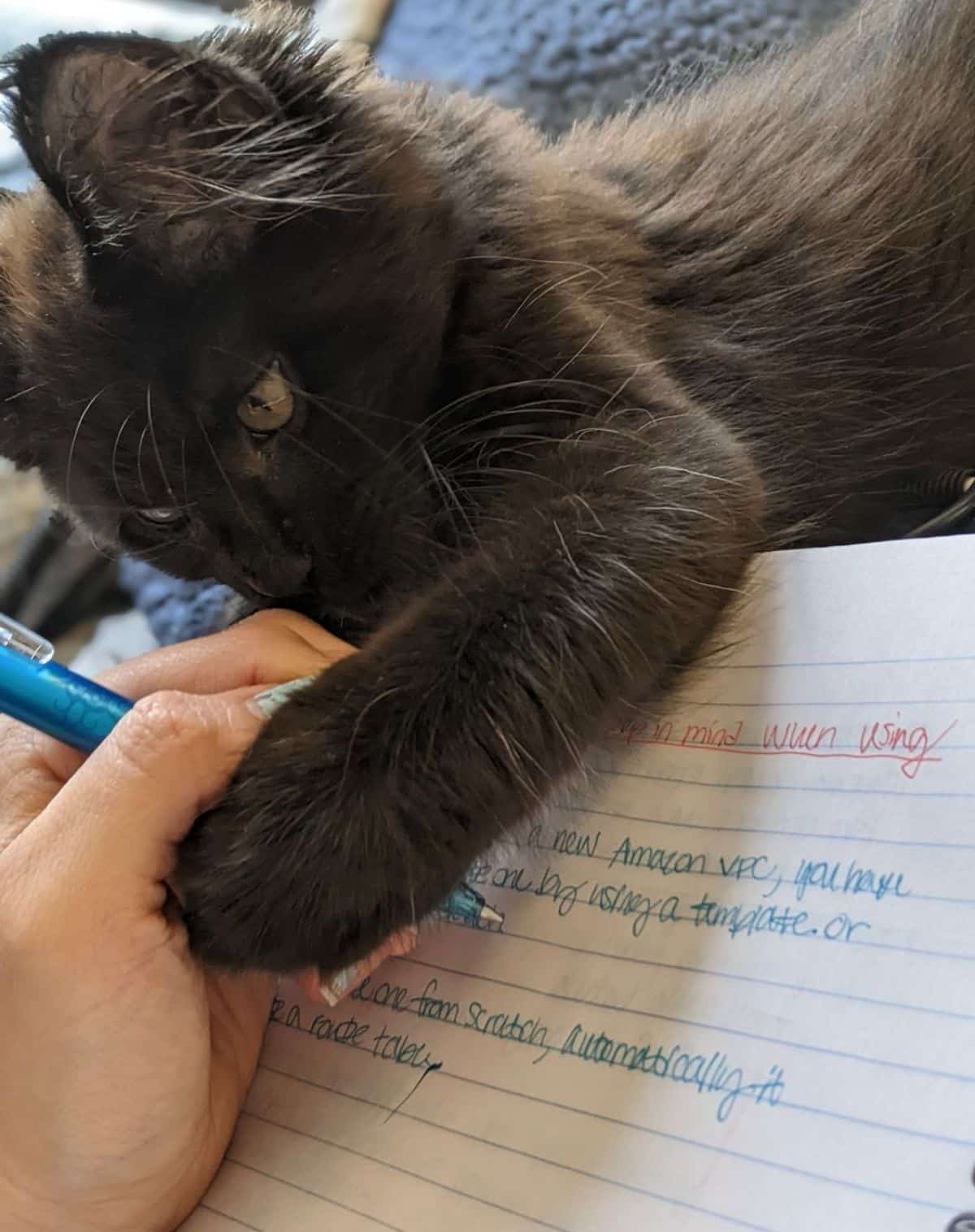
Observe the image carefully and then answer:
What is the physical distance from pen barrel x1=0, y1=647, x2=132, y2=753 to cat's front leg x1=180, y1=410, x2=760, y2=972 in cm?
11

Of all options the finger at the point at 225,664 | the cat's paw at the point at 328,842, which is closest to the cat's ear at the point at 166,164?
the finger at the point at 225,664

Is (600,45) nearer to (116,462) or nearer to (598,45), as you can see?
(598,45)

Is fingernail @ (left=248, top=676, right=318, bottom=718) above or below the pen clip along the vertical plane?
below

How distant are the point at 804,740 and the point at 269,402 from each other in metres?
0.51

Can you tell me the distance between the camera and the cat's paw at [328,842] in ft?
2.49

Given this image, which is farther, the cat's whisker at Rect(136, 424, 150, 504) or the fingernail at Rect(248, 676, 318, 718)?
the cat's whisker at Rect(136, 424, 150, 504)

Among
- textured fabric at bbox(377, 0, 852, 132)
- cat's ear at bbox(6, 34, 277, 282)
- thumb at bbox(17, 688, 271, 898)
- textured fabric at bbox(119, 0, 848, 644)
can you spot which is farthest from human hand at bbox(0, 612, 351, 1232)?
textured fabric at bbox(377, 0, 852, 132)

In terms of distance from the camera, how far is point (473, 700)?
823 millimetres

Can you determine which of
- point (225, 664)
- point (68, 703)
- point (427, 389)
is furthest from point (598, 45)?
point (68, 703)

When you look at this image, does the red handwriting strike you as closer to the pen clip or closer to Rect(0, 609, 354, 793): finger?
Rect(0, 609, 354, 793): finger

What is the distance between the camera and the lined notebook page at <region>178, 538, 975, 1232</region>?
0.63 meters

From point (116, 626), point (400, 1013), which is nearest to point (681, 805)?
point (400, 1013)

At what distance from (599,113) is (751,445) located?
83cm

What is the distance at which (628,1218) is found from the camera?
652 millimetres
